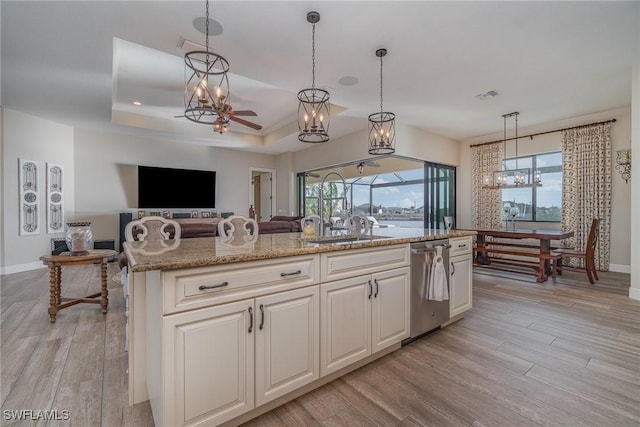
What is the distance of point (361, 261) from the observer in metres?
1.97

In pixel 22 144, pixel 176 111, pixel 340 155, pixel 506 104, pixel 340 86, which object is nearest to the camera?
pixel 340 86

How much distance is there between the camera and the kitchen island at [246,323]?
1.28 m

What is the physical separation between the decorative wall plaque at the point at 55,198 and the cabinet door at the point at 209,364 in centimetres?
629

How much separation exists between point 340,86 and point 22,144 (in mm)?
5713

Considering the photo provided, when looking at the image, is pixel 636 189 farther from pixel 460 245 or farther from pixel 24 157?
pixel 24 157

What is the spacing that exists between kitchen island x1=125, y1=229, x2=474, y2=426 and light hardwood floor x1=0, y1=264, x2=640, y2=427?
0.19 metres

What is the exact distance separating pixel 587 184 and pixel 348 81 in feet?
16.3

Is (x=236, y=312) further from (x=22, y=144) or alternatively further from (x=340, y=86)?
(x=22, y=144)

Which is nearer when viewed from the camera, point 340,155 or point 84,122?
point 84,122

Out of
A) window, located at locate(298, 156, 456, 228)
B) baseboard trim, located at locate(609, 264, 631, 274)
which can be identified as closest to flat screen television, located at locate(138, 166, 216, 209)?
window, located at locate(298, 156, 456, 228)

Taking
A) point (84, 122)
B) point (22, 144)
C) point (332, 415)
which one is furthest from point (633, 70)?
point (22, 144)

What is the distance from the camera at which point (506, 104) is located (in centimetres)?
478

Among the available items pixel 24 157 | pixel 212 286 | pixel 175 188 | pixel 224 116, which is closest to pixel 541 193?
pixel 224 116

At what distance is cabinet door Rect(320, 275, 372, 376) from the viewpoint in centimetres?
179
